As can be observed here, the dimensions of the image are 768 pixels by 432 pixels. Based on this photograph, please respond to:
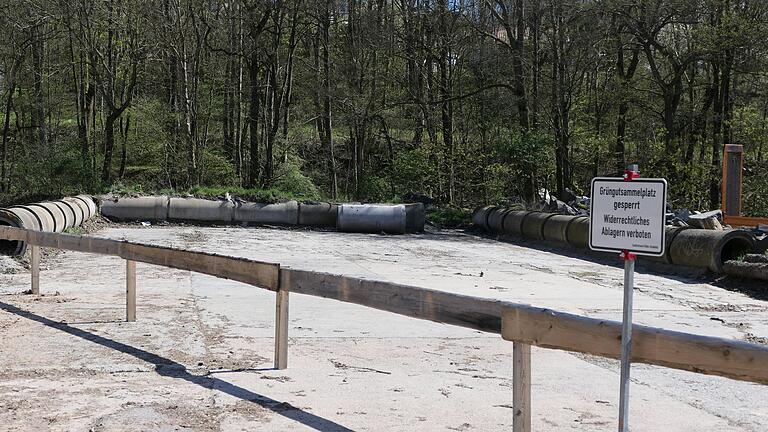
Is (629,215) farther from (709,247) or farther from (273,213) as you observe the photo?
(273,213)

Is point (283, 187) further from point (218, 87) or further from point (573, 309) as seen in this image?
point (573, 309)

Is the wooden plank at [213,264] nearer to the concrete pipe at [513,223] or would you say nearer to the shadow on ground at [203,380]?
the shadow on ground at [203,380]

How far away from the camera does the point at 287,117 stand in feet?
132

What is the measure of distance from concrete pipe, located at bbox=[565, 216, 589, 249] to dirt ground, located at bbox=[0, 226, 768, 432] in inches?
255

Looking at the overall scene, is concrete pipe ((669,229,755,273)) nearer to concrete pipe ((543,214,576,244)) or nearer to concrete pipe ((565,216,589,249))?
concrete pipe ((565,216,589,249))

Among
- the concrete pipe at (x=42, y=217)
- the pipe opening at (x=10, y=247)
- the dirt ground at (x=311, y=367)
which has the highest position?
the concrete pipe at (x=42, y=217)

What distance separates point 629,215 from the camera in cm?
460

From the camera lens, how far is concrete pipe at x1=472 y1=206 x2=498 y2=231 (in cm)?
2836

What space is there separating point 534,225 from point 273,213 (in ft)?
30.9

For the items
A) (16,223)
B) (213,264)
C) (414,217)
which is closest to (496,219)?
(414,217)

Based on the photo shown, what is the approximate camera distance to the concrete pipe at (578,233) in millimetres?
21422

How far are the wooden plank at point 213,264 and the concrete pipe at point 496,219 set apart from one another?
18.5 metres

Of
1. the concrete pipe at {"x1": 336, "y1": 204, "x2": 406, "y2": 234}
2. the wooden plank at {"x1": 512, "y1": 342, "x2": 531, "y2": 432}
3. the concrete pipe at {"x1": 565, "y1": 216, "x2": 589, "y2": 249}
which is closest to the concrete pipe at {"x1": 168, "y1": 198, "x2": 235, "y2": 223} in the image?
the concrete pipe at {"x1": 336, "y1": 204, "x2": 406, "y2": 234}

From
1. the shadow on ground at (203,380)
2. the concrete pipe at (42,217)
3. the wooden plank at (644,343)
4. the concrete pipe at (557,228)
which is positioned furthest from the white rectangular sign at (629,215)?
the concrete pipe at (557,228)
